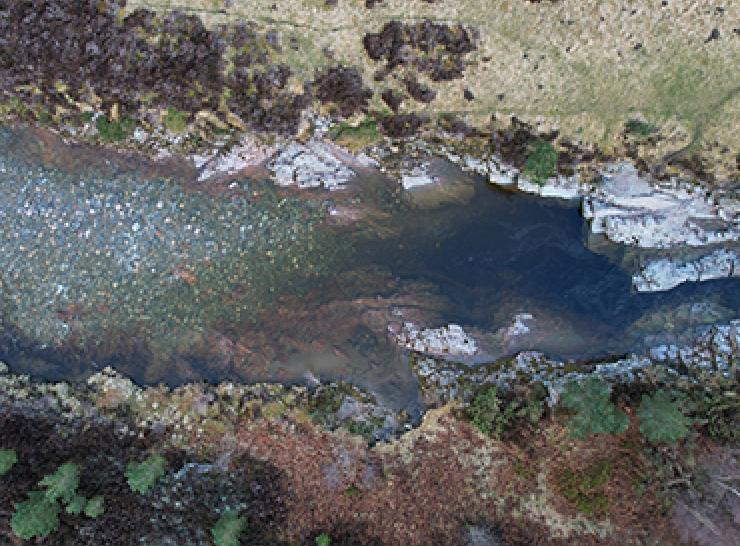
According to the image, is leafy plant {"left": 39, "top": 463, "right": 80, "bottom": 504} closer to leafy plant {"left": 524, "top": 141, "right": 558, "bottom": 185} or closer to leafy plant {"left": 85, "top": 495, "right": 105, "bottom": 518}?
leafy plant {"left": 85, "top": 495, "right": 105, "bottom": 518}

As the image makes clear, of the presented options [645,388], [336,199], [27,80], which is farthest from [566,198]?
[27,80]

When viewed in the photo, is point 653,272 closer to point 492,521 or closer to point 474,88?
point 474,88

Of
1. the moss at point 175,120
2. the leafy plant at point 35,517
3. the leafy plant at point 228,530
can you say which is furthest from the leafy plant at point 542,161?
the leafy plant at point 35,517

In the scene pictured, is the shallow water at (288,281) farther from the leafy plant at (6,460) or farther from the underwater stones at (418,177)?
the leafy plant at (6,460)

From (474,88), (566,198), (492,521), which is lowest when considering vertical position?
(492,521)

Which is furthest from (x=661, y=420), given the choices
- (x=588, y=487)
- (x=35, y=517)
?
(x=35, y=517)
